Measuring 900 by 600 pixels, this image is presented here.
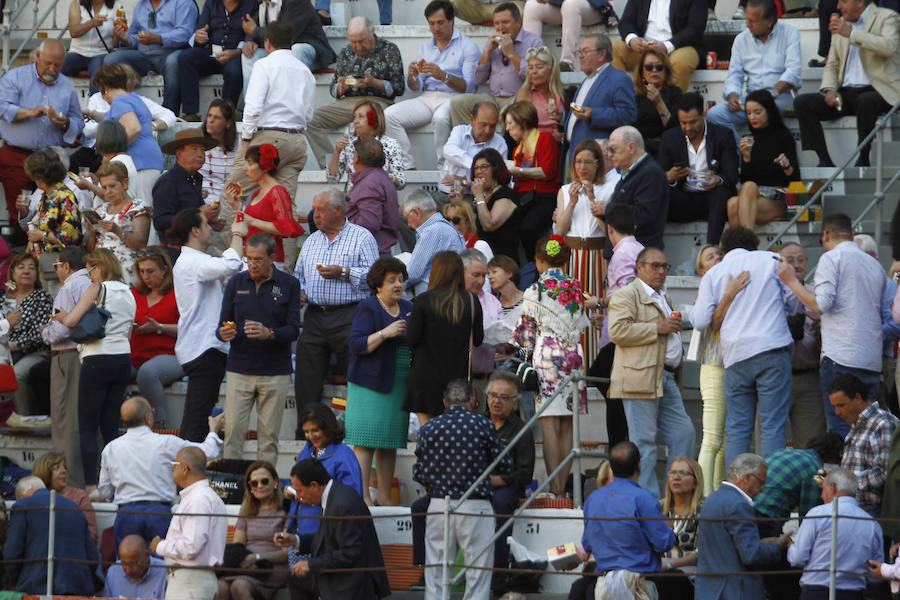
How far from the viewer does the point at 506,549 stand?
10.4 meters

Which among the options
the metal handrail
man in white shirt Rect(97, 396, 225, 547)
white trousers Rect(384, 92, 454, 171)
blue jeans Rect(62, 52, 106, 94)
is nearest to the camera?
man in white shirt Rect(97, 396, 225, 547)

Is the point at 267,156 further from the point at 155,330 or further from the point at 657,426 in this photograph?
the point at 657,426

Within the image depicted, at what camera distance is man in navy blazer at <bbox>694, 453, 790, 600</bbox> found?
→ 9508mm

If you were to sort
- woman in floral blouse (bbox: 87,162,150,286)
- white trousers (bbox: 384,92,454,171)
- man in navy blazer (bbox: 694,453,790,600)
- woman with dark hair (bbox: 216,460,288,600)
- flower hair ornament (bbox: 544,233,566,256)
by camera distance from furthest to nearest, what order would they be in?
white trousers (bbox: 384,92,454,171), woman in floral blouse (bbox: 87,162,150,286), flower hair ornament (bbox: 544,233,566,256), woman with dark hair (bbox: 216,460,288,600), man in navy blazer (bbox: 694,453,790,600)

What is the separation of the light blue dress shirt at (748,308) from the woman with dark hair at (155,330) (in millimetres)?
3868

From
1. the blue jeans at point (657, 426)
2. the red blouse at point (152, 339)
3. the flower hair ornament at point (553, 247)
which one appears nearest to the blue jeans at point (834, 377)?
the blue jeans at point (657, 426)

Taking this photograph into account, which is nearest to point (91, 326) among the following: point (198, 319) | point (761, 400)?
point (198, 319)

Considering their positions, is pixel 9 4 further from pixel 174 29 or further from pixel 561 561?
pixel 561 561

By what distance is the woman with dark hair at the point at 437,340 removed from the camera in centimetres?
1098

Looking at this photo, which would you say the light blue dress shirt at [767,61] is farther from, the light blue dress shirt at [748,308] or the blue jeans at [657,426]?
the blue jeans at [657,426]

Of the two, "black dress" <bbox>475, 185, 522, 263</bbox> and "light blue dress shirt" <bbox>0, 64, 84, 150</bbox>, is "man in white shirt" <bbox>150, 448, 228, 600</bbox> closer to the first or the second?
"black dress" <bbox>475, 185, 522, 263</bbox>

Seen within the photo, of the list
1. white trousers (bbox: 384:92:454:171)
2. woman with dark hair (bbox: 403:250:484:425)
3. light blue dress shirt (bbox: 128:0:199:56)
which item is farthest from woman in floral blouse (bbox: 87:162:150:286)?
light blue dress shirt (bbox: 128:0:199:56)

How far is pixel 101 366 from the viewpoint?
38.4ft

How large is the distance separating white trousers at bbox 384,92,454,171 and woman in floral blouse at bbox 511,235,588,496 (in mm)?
3419
